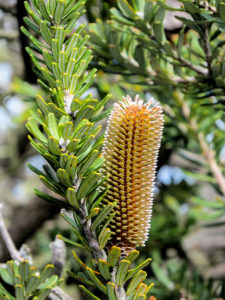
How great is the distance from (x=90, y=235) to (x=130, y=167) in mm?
79

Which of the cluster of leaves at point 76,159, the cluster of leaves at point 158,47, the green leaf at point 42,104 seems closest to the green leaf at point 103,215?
the cluster of leaves at point 76,159

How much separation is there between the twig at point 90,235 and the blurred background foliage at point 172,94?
157 millimetres

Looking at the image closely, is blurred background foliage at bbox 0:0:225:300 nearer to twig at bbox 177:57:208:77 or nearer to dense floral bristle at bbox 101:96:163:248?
twig at bbox 177:57:208:77

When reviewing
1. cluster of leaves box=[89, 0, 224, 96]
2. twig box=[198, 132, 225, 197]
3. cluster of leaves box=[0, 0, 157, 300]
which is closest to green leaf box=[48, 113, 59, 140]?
cluster of leaves box=[0, 0, 157, 300]

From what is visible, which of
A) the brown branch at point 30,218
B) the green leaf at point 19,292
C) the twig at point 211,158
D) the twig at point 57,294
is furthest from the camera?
the brown branch at point 30,218

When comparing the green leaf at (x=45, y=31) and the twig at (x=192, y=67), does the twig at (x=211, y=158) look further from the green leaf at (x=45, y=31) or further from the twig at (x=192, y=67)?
the green leaf at (x=45, y=31)

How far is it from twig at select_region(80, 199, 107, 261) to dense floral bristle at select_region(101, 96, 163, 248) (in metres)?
0.03

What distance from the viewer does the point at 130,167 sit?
0.43 meters

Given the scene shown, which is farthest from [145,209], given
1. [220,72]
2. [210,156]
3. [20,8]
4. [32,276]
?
[210,156]

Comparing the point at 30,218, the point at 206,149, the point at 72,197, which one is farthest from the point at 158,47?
the point at 30,218

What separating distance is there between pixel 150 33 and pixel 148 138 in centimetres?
27

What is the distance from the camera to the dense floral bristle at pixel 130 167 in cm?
43

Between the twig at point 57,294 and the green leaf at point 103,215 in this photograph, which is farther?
the twig at point 57,294

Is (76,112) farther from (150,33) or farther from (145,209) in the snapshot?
(150,33)
